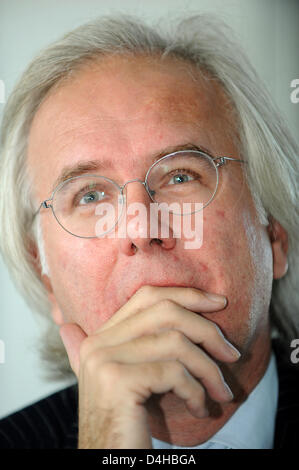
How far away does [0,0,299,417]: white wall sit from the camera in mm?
1683

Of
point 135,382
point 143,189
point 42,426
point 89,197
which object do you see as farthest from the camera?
point 42,426

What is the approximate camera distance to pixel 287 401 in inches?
65.1

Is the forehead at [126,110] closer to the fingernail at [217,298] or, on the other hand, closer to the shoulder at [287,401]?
the fingernail at [217,298]

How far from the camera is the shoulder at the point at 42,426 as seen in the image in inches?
71.7

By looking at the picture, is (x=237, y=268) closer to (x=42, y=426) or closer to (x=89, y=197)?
(x=89, y=197)

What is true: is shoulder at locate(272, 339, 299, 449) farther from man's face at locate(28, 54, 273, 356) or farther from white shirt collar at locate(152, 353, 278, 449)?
man's face at locate(28, 54, 273, 356)

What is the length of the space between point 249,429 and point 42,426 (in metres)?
0.86

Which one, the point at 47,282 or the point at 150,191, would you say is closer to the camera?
the point at 150,191

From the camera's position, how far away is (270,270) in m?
1.60

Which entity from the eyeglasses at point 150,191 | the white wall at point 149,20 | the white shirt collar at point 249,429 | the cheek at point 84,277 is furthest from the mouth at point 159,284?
the white wall at point 149,20

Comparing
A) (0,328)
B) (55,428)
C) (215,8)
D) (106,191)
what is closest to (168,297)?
(106,191)

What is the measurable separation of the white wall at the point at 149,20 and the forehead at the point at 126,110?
254 millimetres

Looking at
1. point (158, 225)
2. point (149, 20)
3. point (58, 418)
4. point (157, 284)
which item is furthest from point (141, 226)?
point (58, 418)

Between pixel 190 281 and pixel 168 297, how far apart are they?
0.36 ft
